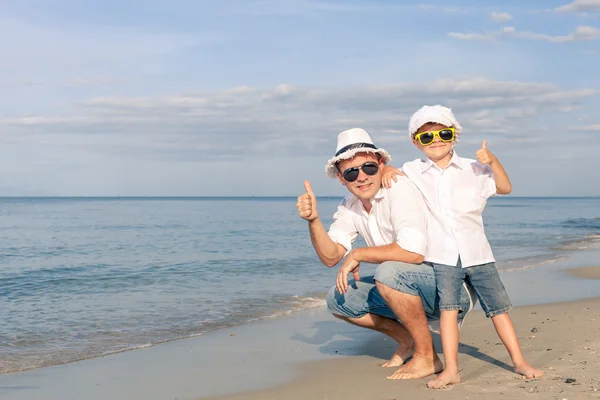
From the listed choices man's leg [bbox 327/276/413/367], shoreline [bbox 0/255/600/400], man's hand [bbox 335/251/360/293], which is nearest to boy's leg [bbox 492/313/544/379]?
shoreline [bbox 0/255/600/400]

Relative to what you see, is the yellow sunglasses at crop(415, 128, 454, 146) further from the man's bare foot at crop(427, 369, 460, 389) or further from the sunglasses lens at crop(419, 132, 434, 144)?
the man's bare foot at crop(427, 369, 460, 389)

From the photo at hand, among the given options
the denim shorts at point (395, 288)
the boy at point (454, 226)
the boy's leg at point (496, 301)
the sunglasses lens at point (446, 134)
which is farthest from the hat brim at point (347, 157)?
the boy's leg at point (496, 301)

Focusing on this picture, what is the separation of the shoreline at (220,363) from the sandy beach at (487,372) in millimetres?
53

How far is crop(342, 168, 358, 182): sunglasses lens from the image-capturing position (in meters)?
4.57

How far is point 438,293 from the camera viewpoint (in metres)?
4.51

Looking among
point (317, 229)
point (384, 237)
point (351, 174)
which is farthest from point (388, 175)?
point (317, 229)

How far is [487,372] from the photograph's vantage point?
15.4ft

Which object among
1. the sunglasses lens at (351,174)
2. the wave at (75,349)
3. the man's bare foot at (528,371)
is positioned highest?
the sunglasses lens at (351,174)

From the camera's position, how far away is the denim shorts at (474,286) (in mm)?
4402

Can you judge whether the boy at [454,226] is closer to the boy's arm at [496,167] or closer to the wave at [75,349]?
the boy's arm at [496,167]

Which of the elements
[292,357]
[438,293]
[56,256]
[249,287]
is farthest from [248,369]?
[56,256]

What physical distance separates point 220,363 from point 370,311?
1573 millimetres

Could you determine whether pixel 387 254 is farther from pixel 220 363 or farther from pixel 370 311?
pixel 220 363

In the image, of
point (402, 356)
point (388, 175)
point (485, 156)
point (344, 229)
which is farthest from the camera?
point (402, 356)
